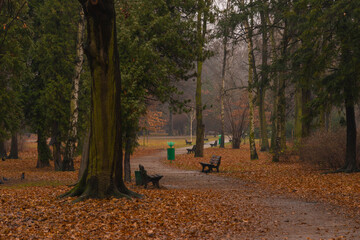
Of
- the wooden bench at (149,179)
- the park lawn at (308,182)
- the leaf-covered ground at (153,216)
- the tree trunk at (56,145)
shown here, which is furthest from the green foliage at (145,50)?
the tree trunk at (56,145)

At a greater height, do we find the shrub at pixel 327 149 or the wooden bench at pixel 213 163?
the shrub at pixel 327 149

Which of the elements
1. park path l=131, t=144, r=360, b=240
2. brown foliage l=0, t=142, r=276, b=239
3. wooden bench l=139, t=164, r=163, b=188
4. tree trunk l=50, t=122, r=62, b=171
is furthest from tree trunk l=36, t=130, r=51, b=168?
brown foliage l=0, t=142, r=276, b=239

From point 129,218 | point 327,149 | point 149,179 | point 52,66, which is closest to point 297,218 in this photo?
point 129,218

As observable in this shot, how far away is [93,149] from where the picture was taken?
29.9 feet

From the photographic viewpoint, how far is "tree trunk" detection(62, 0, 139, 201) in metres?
8.79

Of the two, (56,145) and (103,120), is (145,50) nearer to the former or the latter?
(103,120)

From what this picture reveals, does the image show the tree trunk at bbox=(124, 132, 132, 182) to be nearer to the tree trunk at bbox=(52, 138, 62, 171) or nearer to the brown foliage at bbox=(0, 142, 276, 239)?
the brown foliage at bbox=(0, 142, 276, 239)

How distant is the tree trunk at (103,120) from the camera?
879 centimetres

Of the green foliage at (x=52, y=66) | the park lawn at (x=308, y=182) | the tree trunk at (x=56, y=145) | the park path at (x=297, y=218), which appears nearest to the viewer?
the park path at (x=297, y=218)

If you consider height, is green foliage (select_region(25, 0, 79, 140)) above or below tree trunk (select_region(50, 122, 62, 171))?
above

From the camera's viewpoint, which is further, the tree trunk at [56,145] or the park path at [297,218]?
the tree trunk at [56,145]

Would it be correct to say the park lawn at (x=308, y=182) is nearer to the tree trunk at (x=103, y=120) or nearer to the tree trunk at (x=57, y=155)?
the tree trunk at (x=103, y=120)

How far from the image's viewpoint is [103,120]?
9062mm

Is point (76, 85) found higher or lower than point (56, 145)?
higher
